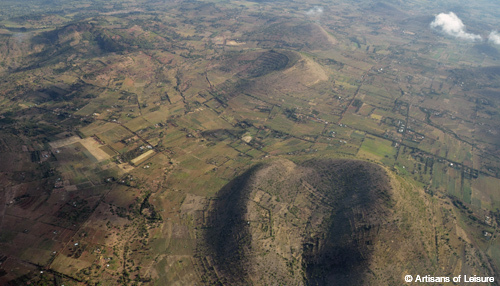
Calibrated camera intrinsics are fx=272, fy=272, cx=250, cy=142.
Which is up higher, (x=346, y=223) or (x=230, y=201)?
(x=346, y=223)

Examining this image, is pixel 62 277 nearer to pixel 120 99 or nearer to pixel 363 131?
pixel 120 99

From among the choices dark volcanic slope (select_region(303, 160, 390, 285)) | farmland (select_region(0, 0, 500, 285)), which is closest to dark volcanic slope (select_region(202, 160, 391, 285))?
dark volcanic slope (select_region(303, 160, 390, 285))

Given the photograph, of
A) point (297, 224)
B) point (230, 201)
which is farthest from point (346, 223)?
point (230, 201)

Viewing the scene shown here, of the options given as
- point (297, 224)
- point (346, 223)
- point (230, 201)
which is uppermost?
point (346, 223)

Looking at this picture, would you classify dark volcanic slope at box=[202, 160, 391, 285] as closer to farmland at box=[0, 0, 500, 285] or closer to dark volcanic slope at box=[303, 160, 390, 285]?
dark volcanic slope at box=[303, 160, 390, 285]

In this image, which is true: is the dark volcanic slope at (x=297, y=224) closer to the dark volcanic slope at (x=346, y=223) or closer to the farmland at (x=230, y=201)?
the dark volcanic slope at (x=346, y=223)

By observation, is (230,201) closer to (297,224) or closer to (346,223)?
(297,224)

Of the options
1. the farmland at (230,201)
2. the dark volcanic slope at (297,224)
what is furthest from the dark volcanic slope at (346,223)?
the farmland at (230,201)

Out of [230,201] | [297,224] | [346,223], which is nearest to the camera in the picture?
[346,223]

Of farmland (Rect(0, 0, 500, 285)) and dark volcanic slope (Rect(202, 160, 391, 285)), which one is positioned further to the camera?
farmland (Rect(0, 0, 500, 285))
